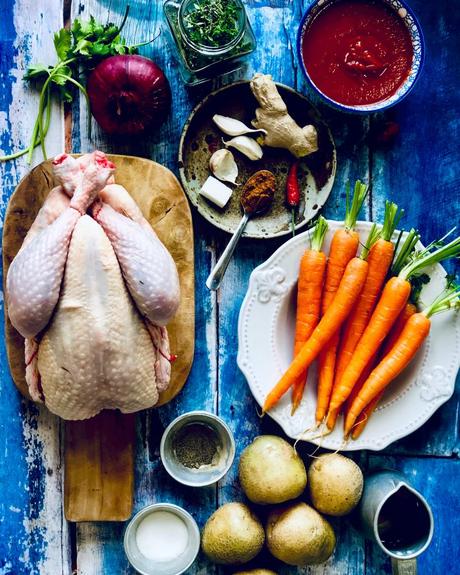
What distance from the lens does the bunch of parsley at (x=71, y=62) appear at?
1823mm

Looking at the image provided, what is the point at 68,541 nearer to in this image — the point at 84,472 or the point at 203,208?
the point at 84,472

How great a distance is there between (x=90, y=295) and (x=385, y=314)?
2.52ft

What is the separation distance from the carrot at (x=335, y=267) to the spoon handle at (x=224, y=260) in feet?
0.79

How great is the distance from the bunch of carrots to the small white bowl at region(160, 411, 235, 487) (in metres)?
0.14

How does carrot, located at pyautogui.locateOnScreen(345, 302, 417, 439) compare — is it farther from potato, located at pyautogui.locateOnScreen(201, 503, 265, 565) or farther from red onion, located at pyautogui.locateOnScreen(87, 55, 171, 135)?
red onion, located at pyautogui.locateOnScreen(87, 55, 171, 135)

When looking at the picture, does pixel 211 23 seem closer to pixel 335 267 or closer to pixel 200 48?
pixel 200 48

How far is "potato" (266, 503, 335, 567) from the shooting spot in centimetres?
175

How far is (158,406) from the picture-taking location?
6.19 feet

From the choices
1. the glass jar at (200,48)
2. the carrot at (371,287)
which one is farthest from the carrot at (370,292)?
the glass jar at (200,48)

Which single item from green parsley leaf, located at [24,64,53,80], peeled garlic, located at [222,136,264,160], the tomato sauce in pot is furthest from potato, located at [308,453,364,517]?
green parsley leaf, located at [24,64,53,80]

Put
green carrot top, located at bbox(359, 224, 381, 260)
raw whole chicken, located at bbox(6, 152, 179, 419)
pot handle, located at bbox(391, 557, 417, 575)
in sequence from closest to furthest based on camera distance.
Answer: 1. raw whole chicken, located at bbox(6, 152, 179, 419)
2. pot handle, located at bbox(391, 557, 417, 575)
3. green carrot top, located at bbox(359, 224, 381, 260)

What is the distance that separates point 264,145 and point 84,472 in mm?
985

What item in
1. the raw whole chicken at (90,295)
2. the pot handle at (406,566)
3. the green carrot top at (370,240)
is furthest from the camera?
the green carrot top at (370,240)

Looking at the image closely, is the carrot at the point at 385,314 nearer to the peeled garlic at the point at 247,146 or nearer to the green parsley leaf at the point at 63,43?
the peeled garlic at the point at 247,146
